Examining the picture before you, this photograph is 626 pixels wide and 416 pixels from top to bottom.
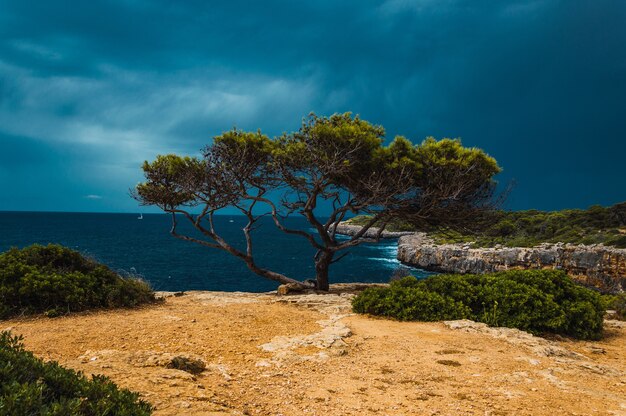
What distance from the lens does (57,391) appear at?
3.16 metres

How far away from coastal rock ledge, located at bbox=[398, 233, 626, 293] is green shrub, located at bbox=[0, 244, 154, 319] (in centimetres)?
2636

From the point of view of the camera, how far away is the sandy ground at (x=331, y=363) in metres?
4.99

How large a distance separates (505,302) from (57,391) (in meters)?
10.4

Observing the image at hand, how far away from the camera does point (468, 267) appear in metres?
42.9

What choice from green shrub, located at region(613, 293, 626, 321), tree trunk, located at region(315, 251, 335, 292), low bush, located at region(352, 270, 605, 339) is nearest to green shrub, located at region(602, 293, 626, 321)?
green shrub, located at region(613, 293, 626, 321)

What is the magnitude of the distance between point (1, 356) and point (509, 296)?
10.8 meters

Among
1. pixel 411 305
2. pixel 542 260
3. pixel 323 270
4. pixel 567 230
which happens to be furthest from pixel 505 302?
pixel 567 230

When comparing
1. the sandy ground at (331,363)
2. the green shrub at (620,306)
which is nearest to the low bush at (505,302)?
the sandy ground at (331,363)

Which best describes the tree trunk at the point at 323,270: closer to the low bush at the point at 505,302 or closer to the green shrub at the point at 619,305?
the low bush at the point at 505,302

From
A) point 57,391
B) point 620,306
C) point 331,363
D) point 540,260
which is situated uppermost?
point 57,391

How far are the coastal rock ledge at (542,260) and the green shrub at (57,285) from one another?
1038 inches

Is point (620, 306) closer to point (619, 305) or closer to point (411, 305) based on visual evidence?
point (619, 305)

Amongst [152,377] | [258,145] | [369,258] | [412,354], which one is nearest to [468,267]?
[369,258]

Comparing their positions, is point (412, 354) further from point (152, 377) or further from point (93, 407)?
point (93, 407)
